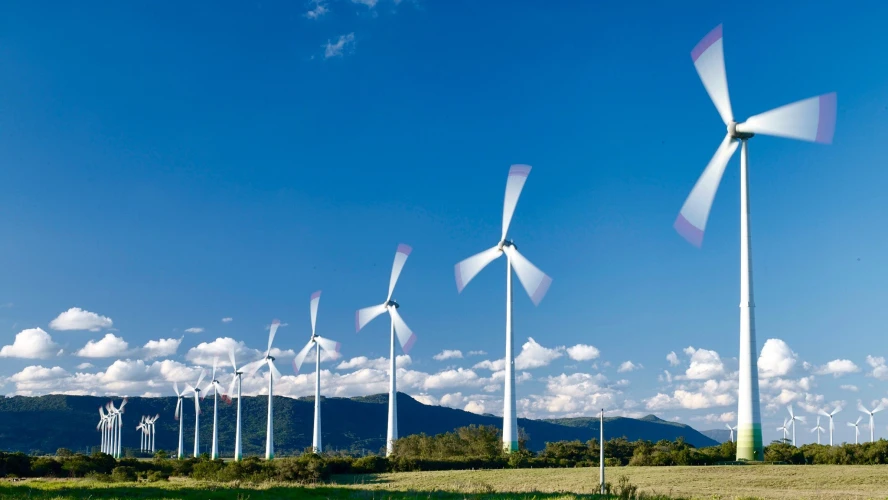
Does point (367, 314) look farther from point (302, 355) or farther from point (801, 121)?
point (801, 121)

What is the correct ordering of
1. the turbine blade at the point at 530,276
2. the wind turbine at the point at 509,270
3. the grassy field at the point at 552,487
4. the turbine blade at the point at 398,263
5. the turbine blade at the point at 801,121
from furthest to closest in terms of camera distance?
the turbine blade at the point at 398,263, the wind turbine at the point at 509,270, the turbine blade at the point at 530,276, the turbine blade at the point at 801,121, the grassy field at the point at 552,487

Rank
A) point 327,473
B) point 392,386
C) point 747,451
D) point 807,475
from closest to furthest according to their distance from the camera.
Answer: point 807,475 → point 747,451 → point 327,473 → point 392,386

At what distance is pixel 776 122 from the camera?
5959cm

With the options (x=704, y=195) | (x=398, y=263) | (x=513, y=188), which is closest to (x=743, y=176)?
(x=704, y=195)

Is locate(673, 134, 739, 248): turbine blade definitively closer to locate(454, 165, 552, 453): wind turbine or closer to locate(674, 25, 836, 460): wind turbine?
locate(674, 25, 836, 460): wind turbine

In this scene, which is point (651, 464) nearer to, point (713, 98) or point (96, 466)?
point (713, 98)

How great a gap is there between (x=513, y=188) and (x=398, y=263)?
24125mm

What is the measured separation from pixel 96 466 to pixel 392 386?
124 ft

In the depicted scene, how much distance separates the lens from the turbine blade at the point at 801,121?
50906mm

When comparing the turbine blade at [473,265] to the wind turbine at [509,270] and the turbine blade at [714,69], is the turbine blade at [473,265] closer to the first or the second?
the wind turbine at [509,270]

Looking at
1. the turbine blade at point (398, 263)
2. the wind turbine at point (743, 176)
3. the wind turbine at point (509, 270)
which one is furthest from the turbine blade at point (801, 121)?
the turbine blade at point (398, 263)

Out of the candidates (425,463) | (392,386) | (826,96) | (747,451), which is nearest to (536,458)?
(425,463)

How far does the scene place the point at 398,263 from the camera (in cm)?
11056

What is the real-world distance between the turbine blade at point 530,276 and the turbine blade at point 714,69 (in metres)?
21.4
